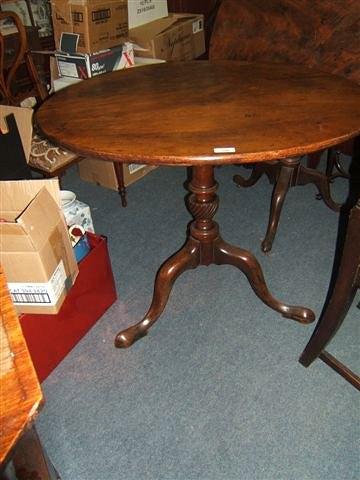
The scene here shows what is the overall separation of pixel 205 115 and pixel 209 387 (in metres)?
0.88

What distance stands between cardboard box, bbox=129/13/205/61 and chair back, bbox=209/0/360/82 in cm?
43

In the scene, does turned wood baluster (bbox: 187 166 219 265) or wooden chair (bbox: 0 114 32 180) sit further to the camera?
wooden chair (bbox: 0 114 32 180)

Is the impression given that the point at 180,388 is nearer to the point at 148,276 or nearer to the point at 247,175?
the point at 148,276

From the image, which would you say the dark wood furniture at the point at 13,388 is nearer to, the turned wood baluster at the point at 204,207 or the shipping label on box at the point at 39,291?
the shipping label on box at the point at 39,291

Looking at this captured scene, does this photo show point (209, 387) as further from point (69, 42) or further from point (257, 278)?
point (69, 42)

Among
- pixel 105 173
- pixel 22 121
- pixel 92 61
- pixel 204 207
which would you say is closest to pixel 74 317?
pixel 204 207

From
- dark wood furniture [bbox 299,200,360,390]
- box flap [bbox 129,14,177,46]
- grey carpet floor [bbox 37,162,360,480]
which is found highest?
box flap [bbox 129,14,177,46]

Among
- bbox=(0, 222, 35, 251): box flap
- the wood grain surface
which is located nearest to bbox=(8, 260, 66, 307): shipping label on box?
bbox=(0, 222, 35, 251): box flap

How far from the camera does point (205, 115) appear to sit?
3.79 ft

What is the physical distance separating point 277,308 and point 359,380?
419mm

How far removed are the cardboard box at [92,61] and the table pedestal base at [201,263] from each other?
40.8 inches

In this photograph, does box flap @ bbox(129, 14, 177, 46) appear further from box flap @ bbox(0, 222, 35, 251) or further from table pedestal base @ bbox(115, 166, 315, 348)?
box flap @ bbox(0, 222, 35, 251)

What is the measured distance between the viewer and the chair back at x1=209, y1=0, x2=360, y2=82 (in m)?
1.76

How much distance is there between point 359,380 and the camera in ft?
4.14
